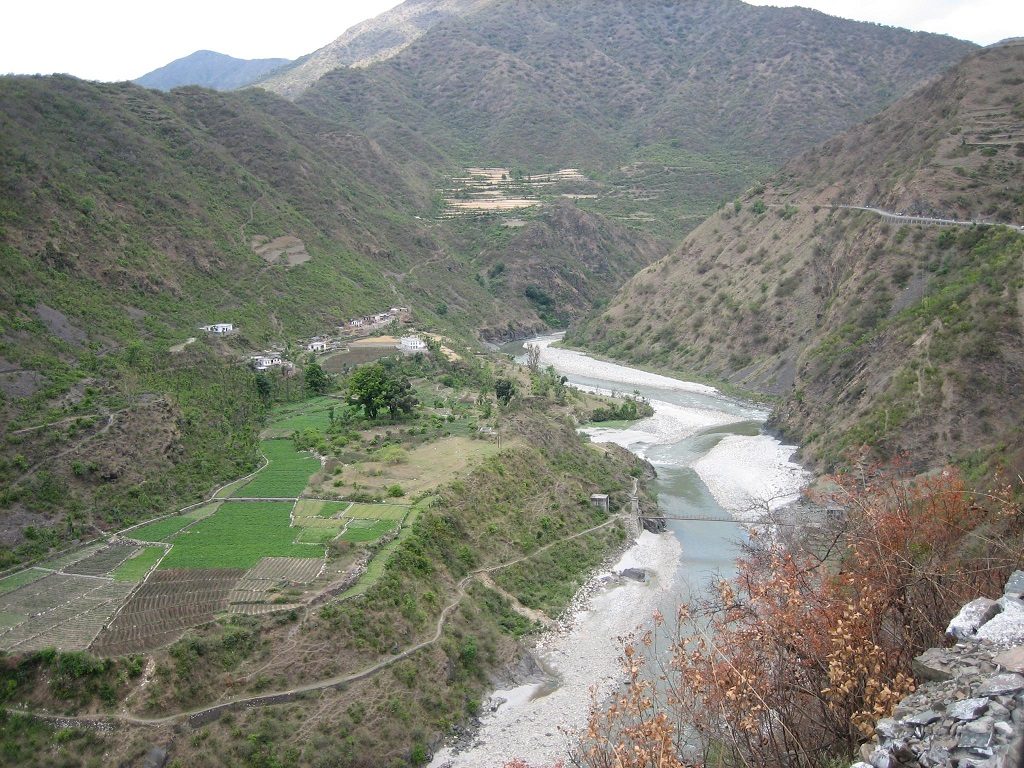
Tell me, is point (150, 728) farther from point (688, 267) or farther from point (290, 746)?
point (688, 267)

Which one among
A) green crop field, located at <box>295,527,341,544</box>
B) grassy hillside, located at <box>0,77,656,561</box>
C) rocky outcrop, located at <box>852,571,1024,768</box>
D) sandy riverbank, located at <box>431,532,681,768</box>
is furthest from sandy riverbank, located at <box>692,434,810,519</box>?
rocky outcrop, located at <box>852,571,1024,768</box>

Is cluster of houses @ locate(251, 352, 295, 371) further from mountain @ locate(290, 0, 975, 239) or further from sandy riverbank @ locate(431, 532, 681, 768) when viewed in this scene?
mountain @ locate(290, 0, 975, 239)

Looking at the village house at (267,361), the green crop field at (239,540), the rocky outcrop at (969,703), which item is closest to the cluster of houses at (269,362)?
the village house at (267,361)

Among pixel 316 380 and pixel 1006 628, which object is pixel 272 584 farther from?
pixel 316 380

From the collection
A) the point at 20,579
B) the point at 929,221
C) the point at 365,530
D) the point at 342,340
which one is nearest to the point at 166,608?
the point at 20,579

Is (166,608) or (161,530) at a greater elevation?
(161,530)
